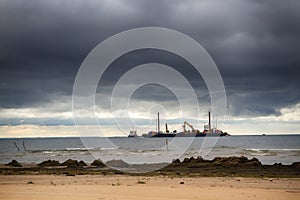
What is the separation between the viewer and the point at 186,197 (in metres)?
17.1

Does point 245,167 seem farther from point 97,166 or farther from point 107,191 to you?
point 107,191

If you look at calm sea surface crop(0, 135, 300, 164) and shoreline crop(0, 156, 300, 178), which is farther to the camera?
calm sea surface crop(0, 135, 300, 164)

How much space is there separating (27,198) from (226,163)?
27.5 metres

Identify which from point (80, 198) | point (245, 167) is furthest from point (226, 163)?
point (80, 198)

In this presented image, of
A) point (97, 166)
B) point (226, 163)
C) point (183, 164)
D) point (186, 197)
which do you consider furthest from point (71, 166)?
point (186, 197)

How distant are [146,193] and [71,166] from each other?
26585 mm

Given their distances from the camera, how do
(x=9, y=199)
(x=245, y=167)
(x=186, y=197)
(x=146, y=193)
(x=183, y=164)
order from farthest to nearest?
1. (x=183, y=164)
2. (x=245, y=167)
3. (x=146, y=193)
4. (x=186, y=197)
5. (x=9, y=199)

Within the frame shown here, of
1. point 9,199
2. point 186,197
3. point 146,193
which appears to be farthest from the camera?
point 146,193

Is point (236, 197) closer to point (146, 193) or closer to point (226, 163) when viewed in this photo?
point (146, 193)

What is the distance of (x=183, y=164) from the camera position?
43000 millimetres

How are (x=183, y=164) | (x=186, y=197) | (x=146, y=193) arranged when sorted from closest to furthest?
(x=186, y=197), (x=146, y=193), (x=183, y=164)

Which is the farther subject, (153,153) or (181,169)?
(153,153)

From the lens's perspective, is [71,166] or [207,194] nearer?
[207,194]

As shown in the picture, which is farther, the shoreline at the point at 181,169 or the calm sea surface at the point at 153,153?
the calm sea surface at the point at 153,153
